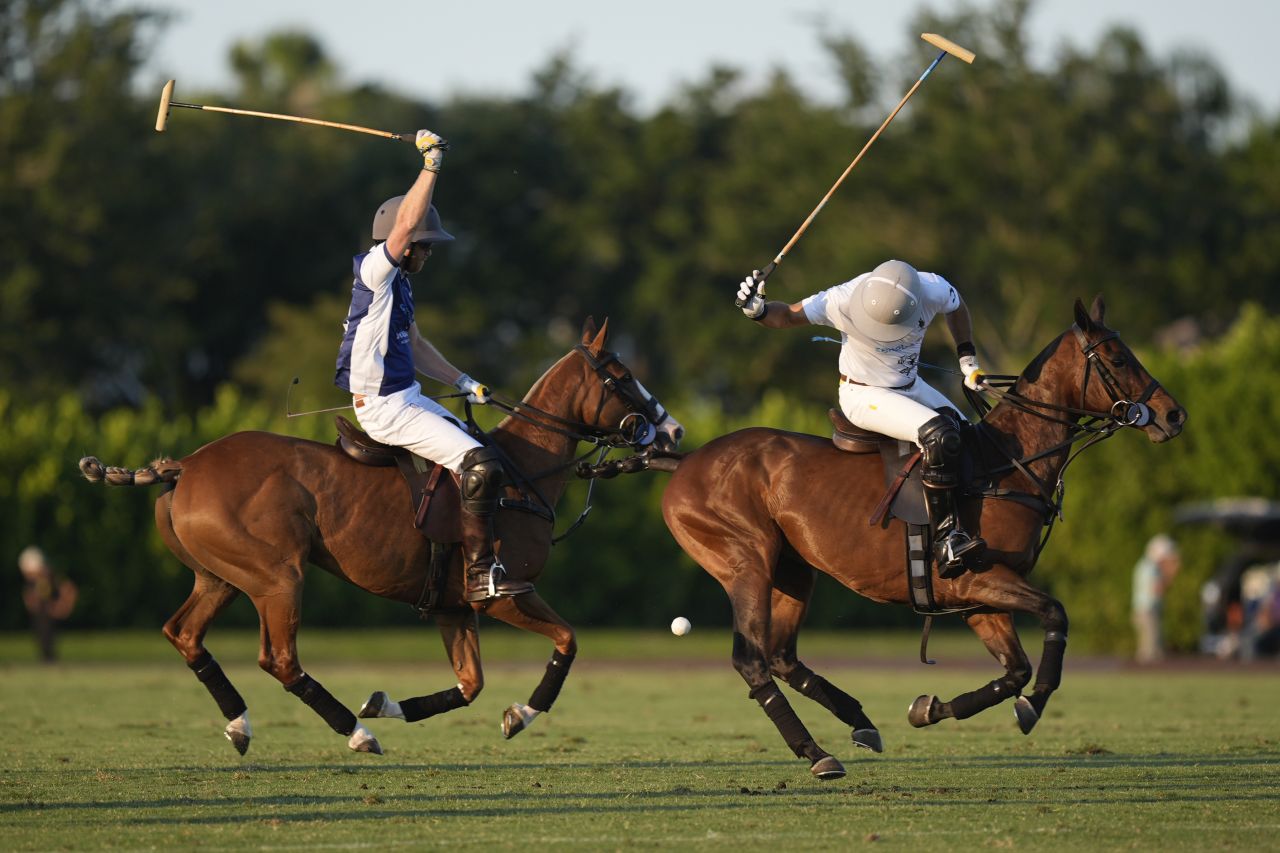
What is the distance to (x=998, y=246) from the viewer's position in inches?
1694

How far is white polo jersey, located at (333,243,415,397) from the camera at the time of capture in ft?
30.4

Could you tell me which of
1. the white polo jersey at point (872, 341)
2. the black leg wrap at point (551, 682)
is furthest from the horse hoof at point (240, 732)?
the white polo jersey at point (872, 341)

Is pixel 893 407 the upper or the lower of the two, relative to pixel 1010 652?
upper

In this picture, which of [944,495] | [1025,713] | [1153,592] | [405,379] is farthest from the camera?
[1153,592]

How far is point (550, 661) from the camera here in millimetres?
9242

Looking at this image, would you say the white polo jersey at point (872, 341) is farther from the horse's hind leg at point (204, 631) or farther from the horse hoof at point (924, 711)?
the horse's hind leg at point (204, 631)

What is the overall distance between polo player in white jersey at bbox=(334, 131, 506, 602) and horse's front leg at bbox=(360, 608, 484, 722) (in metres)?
0.42

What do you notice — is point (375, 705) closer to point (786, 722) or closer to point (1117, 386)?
point (786, 722)

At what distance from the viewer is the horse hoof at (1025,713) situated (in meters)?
8.16

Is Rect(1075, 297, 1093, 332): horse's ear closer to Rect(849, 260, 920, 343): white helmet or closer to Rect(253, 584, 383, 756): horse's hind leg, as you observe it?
Rect(849, 260, 920, 343): white helmet

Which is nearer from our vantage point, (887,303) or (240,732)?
(887,303)

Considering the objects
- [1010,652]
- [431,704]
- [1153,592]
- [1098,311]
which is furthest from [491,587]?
[1153,592]

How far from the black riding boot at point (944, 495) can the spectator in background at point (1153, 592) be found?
43.6ft

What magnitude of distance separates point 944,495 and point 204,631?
12.7ft
